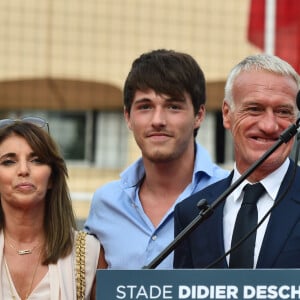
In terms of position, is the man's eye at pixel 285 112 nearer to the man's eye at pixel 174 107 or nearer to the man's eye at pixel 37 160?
the man's eye at pixel 174 107

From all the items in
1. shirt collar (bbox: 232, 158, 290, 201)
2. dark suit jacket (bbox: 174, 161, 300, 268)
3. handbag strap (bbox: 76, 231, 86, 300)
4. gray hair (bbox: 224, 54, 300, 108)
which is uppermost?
gray hair (bbox: 224, 54, 300, 108)

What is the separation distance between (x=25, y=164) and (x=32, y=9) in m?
7.93

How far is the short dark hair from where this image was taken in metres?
2.87

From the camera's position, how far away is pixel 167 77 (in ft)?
9.45

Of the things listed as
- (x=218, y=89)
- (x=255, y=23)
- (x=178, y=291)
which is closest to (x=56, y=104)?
(x=218, y=89)

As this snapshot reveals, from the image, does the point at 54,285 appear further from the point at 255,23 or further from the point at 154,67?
the point at 255,23

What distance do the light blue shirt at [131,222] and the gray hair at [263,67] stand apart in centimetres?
46

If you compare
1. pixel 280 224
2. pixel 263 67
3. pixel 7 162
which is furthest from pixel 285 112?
pixel 7 162

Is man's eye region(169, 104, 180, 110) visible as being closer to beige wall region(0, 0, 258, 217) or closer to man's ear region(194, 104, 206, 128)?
man's ear region(194, 104, 206, 128)

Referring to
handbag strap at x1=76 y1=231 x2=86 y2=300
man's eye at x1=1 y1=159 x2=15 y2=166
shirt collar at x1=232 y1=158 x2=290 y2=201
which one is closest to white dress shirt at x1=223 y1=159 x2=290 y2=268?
shirt collar at x1=232 y1=158 x2=290 y2=201

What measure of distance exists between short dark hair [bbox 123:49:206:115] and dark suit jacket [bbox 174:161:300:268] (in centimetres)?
43

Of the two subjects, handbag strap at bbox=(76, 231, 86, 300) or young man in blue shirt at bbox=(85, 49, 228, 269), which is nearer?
handbag strap at bbox=(76, 231, 86, 300)

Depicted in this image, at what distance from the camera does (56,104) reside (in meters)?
11.0

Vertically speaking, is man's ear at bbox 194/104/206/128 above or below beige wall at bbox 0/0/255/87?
below
